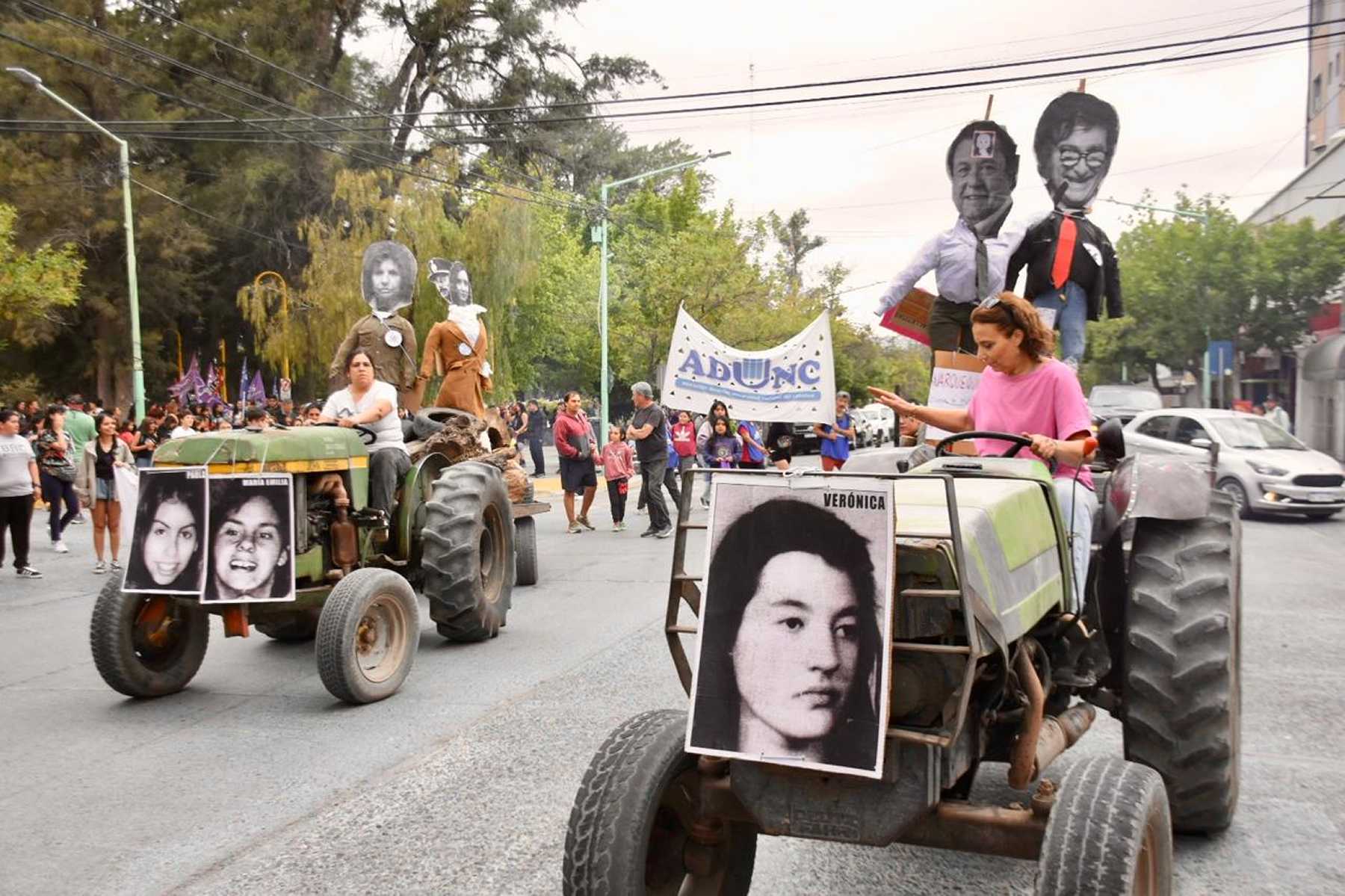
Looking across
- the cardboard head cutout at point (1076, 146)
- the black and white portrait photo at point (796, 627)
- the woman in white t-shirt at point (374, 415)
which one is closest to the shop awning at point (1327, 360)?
the cardboard head cutout at point (1076, 146)

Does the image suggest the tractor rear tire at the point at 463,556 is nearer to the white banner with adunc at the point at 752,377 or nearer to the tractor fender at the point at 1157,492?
the tractor fender at the point at 1157,492

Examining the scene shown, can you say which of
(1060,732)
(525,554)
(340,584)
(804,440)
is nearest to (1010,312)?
(1060,732)

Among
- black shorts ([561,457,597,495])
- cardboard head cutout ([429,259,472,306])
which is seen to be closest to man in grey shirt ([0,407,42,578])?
cardboard head cutout ([429,259,472,306])

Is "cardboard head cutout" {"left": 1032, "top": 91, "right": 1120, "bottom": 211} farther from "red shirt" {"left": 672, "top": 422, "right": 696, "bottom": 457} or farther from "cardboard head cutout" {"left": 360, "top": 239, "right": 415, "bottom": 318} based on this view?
"red shirt" {"left": 672, "top": 422, "right": 696, "bottom": 457}

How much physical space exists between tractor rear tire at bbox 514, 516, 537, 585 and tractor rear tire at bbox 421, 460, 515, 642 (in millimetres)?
2320

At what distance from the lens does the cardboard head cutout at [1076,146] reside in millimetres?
7621

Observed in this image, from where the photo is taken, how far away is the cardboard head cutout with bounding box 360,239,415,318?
11.7m

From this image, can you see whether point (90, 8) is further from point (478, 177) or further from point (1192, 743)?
point (1192, 743)

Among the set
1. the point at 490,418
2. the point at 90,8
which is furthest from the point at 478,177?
the point at 490,418

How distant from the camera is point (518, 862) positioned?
4.51m

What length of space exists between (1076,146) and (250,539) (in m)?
5.46

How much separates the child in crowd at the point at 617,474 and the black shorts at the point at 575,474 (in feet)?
0.92

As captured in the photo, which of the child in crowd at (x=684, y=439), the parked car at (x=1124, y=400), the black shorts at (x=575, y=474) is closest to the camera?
the black shorts at (x=575, y=474)

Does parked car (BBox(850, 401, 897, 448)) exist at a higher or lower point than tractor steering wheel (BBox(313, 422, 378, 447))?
lower
